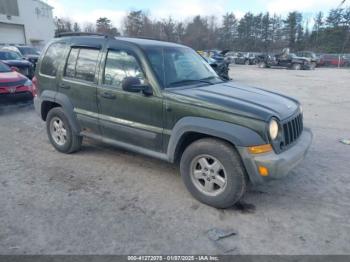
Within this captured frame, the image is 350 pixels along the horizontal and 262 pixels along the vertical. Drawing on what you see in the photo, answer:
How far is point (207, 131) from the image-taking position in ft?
11.5

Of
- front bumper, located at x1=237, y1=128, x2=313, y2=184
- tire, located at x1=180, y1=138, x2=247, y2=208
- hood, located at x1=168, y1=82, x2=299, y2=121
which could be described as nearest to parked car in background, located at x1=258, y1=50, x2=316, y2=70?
hood, located at x1=168, y1=82, x2=299, y2=121

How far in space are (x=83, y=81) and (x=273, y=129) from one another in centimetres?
291

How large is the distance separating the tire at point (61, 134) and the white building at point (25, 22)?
39.4 meters

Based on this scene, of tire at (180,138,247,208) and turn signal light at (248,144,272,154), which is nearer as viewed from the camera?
turn signal light at (248,144,272,154)

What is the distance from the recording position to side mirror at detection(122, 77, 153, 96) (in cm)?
382

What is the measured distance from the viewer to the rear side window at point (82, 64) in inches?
182

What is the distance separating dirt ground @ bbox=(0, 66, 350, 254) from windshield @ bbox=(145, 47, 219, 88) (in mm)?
1405

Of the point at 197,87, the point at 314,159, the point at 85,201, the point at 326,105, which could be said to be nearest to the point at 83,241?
the point at 85,201

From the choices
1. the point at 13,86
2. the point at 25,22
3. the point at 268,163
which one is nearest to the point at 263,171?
the point at 268,163

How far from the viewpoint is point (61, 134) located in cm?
535

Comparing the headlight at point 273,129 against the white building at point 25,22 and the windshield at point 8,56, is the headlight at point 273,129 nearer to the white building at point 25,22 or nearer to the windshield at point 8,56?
the windshield at point 8,56

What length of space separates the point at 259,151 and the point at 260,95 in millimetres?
1091

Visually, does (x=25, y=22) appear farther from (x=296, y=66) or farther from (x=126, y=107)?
(x=126, y=107)

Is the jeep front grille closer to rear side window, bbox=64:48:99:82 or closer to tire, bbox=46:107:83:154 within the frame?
rear side window, bbox=64:48:99:82
